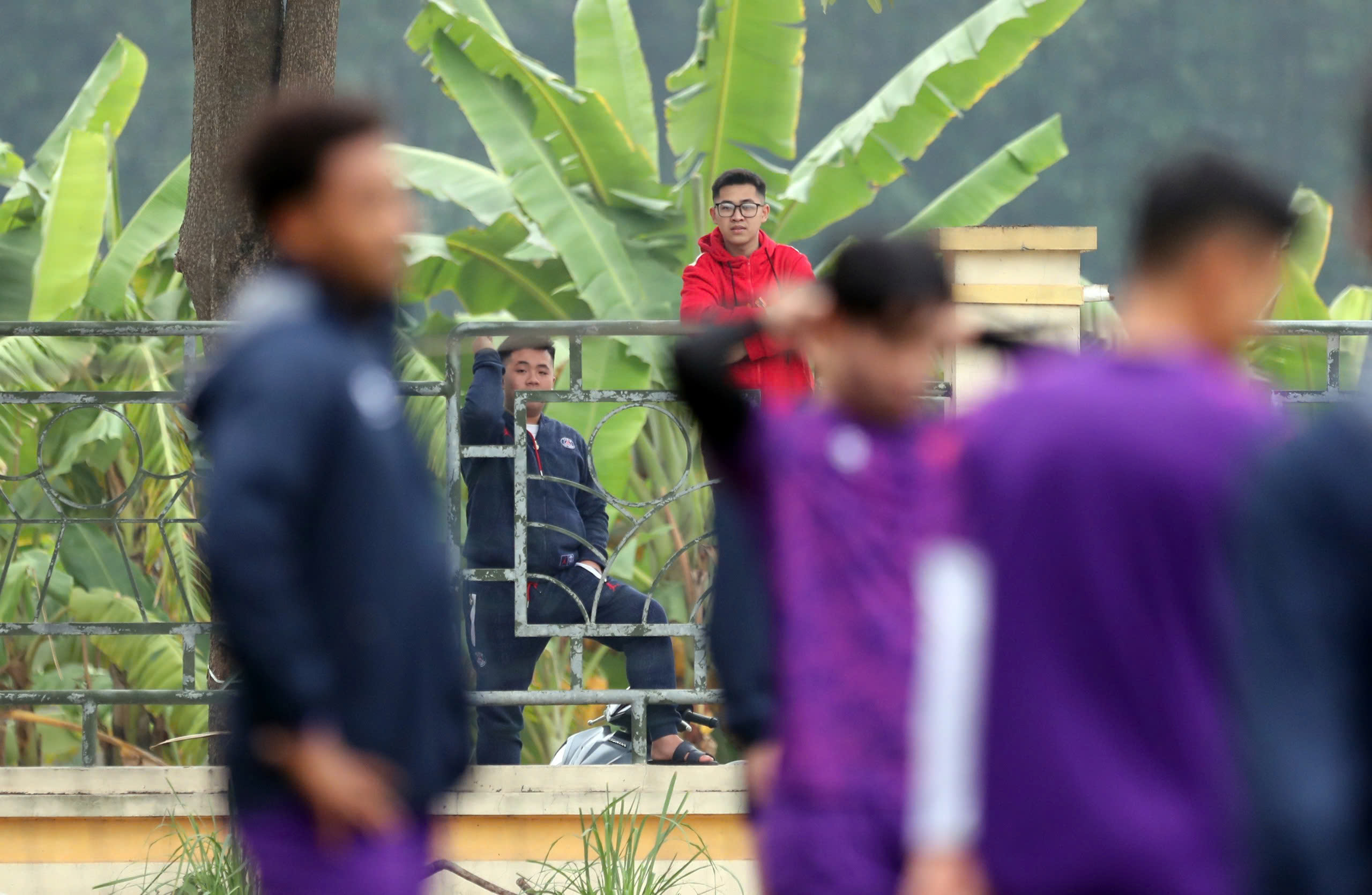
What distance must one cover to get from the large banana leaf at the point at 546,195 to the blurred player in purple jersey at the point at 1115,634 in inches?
274

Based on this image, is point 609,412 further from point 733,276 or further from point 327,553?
point 327,553

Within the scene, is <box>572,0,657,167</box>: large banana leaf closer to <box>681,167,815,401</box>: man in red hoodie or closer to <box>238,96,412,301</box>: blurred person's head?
<box>681,167,815,401</box>: man in red hoodie

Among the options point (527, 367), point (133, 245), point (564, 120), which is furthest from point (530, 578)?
point (133, 245)

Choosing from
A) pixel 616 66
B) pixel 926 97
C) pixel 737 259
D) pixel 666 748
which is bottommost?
pixel 666 748

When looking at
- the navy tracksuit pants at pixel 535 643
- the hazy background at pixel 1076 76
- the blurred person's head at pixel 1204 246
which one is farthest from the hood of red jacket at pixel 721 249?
the hazy background at pixel 1076 76

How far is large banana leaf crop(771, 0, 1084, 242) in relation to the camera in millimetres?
8805

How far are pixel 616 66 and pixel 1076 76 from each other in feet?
45.1

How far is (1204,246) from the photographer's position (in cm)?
186

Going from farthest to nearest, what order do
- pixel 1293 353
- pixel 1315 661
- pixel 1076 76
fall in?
pixel 1076 76, pixel 1293 353, pixel 1315 661

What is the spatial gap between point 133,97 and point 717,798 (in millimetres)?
6852

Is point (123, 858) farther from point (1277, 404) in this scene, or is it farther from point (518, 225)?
point (518, 225)

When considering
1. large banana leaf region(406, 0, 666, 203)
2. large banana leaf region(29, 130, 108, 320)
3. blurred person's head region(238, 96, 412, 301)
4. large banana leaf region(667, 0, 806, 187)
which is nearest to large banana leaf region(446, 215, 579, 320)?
large banana leaf region(406, 0, 666, 203)

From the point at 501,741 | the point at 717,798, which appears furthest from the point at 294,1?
the point at 717,798

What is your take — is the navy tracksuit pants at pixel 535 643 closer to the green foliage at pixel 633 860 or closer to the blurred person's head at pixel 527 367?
the green foliage at pixel 633 860
